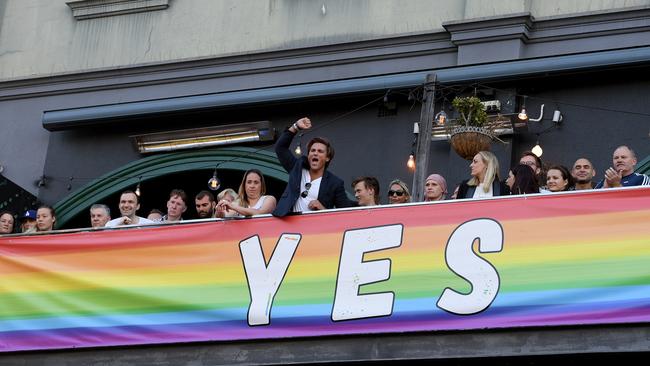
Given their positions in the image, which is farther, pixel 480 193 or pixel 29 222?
pixel 29 222

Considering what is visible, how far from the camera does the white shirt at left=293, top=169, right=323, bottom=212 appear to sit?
12.3 m

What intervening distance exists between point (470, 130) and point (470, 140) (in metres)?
0.10

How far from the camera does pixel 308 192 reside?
1242 centimetres

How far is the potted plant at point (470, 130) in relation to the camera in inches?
533

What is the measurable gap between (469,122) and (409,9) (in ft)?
8.12

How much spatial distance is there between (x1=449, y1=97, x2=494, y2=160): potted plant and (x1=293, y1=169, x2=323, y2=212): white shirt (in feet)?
5.89

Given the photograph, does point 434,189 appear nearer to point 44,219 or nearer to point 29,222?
point 44,219

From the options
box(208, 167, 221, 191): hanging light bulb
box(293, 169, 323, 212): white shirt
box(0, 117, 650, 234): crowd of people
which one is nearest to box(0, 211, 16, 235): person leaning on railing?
box(0, 117, 650, 234): crowd of people

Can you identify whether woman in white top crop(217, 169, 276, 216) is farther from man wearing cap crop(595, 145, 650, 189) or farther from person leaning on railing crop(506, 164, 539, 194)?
man wearing cap crop(595, 145, 650, 189)

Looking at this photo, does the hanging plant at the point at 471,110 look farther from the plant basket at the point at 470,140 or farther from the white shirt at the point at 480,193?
the white shirt at the point at 480,193

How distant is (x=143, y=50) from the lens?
17.2 m

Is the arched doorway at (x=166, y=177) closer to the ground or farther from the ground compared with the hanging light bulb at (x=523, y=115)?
closer to the ground

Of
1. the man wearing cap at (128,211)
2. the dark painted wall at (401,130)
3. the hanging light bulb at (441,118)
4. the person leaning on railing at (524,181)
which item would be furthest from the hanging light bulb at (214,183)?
the person leaning on railing at (524,181)

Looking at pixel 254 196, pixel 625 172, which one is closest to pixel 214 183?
pixel 254 196
